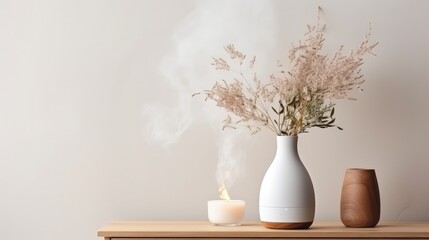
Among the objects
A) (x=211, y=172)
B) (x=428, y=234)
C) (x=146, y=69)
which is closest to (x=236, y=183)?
Answer: (x=211, y=172)

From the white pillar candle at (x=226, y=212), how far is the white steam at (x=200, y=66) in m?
0.26

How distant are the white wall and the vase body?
25cm

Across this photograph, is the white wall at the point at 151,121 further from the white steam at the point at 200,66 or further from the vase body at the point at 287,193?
the vase body at the point at 287,193

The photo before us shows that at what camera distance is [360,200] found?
247 centimetres

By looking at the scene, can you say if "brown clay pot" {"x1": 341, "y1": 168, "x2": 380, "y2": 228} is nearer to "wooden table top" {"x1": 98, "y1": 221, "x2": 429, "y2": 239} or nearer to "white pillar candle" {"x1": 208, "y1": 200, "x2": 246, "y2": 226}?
"wooden table top" {"x1": 98, "y1": 221, "x2": 429, "y2": 239}

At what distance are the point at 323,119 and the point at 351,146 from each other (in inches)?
5.5

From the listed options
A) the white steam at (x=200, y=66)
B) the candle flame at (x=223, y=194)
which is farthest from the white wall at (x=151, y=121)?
the candle flame at (x=223, y=194)

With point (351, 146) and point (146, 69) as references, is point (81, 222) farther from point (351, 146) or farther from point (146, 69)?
point (351, 146)

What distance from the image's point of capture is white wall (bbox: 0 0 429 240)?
270 cm

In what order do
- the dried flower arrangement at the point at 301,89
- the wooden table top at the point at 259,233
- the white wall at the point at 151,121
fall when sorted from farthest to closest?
the white wall at the point at 151,121 → the dried flower arrangement at the point at 301,89 → the wooden table top at the point at 259,233

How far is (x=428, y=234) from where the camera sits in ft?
7.59

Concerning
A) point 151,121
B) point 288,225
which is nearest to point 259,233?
point 288,225

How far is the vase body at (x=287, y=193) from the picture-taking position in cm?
238

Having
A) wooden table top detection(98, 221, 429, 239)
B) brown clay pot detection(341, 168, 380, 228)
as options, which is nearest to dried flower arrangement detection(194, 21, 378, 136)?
brown clay pot detection(341, 168, 380, 228)
